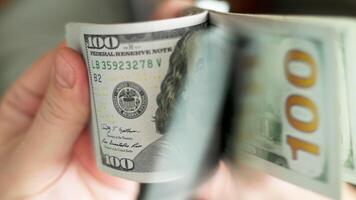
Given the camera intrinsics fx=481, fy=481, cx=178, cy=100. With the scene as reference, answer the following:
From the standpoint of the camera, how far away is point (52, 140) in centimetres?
65

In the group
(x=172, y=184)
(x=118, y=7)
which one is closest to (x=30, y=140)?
(x=172, y=184)

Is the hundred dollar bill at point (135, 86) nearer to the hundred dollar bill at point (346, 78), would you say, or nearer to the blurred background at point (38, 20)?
the hundred dollar bill at point (346, 78)

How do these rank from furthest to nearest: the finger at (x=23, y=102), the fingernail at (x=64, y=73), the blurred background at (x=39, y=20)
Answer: the blurred background at (x=39, y=20)
the finger at (x=23, y=102)
the fingernail at (x=64, y=73)

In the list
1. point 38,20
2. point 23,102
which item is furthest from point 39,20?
point 23,102

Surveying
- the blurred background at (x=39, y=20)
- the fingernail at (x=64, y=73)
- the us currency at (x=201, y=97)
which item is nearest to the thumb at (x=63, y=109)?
the fingernail at (x=64, y=73)

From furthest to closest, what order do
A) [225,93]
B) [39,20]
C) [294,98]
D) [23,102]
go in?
1. [39,20]
2. [23,102]
3. [225,93]
4. [294,98]

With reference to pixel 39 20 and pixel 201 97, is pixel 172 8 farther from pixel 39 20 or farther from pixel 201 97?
pixel 39 20

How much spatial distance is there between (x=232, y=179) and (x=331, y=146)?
0.26 meters

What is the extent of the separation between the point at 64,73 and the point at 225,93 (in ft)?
0.66

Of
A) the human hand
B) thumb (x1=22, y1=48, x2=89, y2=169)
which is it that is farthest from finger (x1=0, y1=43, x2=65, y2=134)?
thumb (x1=22, y1=48, x2=89, y2=169)

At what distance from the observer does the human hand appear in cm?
61

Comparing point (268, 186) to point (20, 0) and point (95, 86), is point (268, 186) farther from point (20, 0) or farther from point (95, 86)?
point (20, 0)

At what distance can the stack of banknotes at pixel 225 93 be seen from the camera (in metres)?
0.48

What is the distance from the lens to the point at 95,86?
0.58 metres
